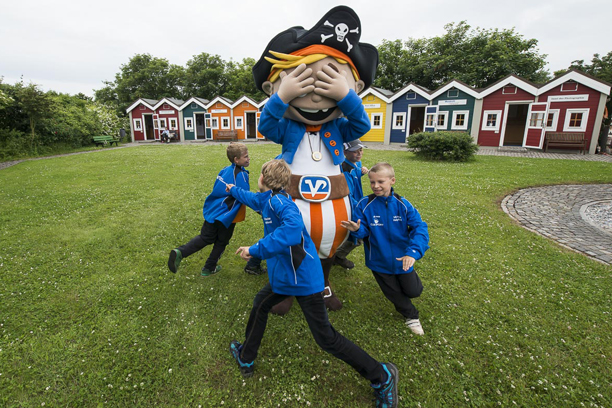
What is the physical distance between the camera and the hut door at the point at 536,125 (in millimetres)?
20750

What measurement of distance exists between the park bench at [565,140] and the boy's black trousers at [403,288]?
22.3 meters

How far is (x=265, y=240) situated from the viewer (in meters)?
2.66

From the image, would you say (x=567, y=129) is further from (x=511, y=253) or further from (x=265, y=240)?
(x=265, y=240)

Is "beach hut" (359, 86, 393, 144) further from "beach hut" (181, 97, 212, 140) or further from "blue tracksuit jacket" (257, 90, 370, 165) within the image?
"blue tracksuit jacket" (257, 90, 370, 165)

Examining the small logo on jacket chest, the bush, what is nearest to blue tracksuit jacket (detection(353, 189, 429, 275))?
the small logo on jacket chest

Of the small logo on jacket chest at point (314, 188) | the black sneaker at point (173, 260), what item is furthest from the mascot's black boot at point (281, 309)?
the black sneaker at point (173, 260)

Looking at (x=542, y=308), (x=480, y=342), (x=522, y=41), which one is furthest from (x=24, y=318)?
(x=522, y=41)

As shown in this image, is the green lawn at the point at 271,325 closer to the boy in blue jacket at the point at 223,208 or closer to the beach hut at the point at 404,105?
the boy in blue jacket at the point at 223,208

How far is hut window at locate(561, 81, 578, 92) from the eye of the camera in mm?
19375

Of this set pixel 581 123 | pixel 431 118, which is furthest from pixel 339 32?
pixel 431 118

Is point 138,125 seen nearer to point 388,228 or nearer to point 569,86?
point 569,86

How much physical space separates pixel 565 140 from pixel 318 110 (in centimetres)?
2289

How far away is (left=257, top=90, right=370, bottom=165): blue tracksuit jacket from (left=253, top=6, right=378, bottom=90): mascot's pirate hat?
20.2 inches

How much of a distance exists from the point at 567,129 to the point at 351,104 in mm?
23126
